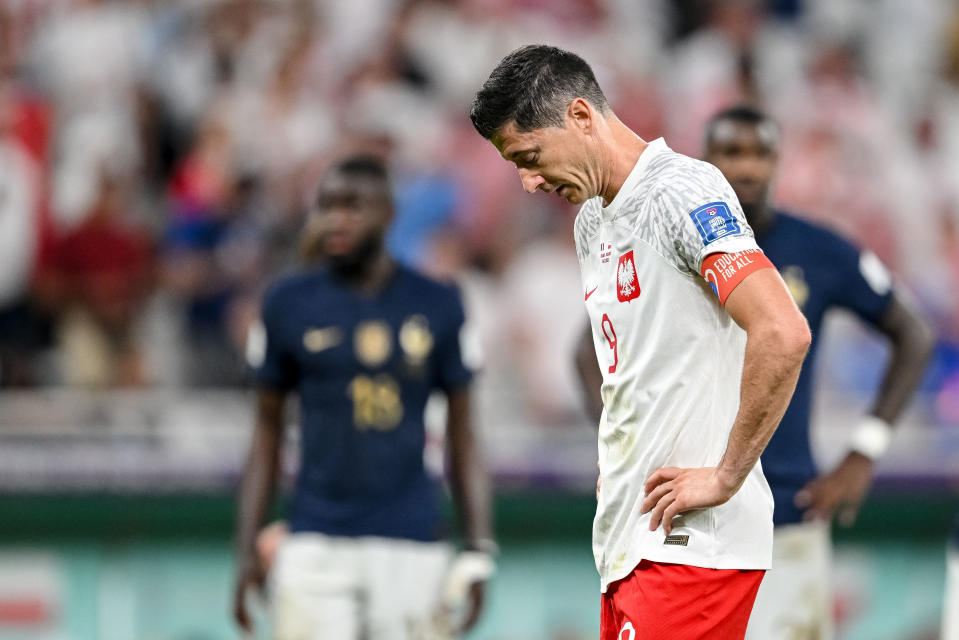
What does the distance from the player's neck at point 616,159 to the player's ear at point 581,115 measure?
0.07 meters

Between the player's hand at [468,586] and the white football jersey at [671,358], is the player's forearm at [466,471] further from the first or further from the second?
the white football jersey at [671,358]

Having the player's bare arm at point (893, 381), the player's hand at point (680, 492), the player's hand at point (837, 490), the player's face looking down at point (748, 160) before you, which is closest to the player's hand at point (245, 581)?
the player's hand at point (837, 490)

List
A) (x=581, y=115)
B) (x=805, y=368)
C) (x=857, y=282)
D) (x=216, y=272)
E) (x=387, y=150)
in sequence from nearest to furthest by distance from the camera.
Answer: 1. (x=581, y=115)
2. (x=805, y=368)
3. (x=857, y=282)
4. (x=216, y=272)
5. (x=387, y=150)

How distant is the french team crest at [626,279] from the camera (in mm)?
3705

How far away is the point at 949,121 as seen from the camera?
11516 millimetres

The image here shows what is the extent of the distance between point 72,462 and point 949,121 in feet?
23.0

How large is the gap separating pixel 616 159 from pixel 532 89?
0.28 m

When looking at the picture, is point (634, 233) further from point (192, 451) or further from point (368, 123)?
point (368, 123)

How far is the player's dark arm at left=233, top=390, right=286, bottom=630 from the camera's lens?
20.3 feet

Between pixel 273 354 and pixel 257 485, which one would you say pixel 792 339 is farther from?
pixel 257 485

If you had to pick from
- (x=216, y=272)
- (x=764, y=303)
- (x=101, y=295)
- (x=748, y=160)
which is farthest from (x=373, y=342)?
(x=101, y=295)

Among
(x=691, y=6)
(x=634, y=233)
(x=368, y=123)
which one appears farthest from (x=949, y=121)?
(x=634, y=233)

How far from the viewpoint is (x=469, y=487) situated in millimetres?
6250

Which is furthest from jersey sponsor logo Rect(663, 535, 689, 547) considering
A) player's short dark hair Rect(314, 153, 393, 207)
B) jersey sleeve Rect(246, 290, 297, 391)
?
player's short dark hair Rect(314, 153, 393, 207)
